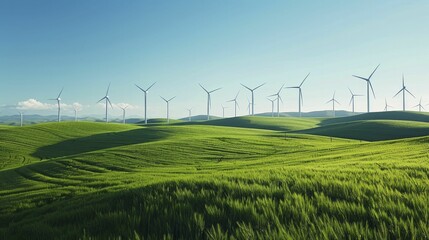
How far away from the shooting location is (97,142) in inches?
2734

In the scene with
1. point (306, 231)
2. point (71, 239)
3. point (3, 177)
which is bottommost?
point (3, 177)

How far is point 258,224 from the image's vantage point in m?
4.24

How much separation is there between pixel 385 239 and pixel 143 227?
2878mm

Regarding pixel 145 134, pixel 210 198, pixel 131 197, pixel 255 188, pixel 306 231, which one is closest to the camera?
pixel 306 231

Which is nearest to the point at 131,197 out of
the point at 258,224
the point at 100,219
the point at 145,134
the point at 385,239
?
the point at 100,219

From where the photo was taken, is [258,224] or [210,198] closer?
[258,224]

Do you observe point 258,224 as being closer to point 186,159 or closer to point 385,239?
point 385,239

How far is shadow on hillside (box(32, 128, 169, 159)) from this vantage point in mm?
60938

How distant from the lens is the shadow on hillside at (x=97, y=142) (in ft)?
200

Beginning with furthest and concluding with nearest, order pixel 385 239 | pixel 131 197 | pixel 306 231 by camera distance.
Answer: pixel 131 197
pixel 306 231
pixel 385 239

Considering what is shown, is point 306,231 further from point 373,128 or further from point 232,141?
point 373,128

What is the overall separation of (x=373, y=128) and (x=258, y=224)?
9270cm

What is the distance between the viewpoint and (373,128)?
88688 mm

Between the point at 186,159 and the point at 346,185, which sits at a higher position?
the point at 346,185
